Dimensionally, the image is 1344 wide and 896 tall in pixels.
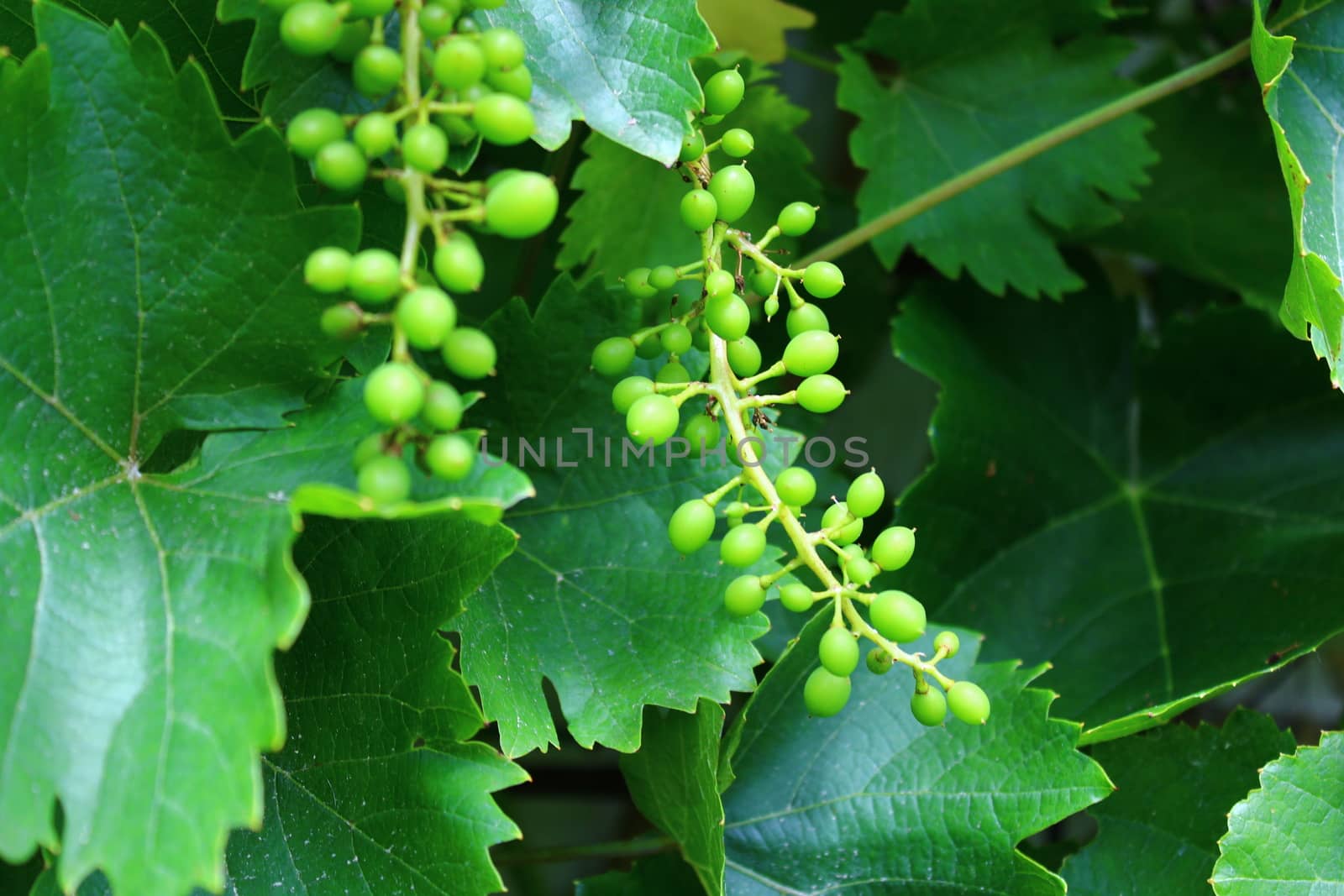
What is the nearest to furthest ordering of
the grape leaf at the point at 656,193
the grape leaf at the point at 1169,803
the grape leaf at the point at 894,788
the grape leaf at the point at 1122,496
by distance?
the grape leaf at the point at 894,788
the grape leaf at the point at 1169,803
the grape leaf at the point at 656,193
the grape leaf at the point at 1122,496

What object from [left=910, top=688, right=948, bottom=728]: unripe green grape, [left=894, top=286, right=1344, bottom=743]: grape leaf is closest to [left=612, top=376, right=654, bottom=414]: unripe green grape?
[left=910, top=688, right=948, bottom=728]: unripe green grape

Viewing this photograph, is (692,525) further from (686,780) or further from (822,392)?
(686,780)

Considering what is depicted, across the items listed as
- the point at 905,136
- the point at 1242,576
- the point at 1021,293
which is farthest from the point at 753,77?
the point at 1242,576

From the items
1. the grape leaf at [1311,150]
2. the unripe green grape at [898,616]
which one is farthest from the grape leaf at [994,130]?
the unripe green grape at [898,616]

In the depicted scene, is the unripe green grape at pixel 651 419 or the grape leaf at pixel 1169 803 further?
the grape leaf at pixel 1169 803

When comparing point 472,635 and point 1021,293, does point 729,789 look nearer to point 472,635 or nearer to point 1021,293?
point 472,635

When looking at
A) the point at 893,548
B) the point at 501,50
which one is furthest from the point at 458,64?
the point at 893,548

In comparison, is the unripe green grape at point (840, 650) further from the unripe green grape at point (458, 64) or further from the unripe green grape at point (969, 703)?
the unripe green grape at point (458, 64)
